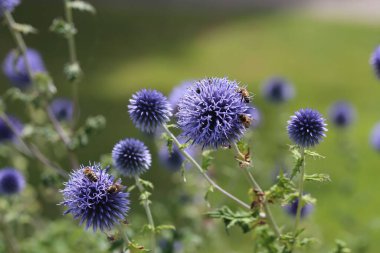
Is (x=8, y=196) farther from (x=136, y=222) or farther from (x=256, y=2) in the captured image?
(x=256, y=2)

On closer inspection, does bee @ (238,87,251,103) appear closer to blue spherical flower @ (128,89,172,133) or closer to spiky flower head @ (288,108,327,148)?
spiky flower head @ (288,108,327,148)

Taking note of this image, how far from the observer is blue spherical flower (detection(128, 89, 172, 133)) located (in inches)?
110

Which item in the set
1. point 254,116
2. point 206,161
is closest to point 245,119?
point 206,161

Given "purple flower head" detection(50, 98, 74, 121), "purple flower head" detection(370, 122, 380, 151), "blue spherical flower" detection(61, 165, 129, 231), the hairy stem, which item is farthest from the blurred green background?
"blue spherical flower" detection(61, 165, 129, 231)

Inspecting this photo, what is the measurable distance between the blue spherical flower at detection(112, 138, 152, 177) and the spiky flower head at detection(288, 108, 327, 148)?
0.71 metres

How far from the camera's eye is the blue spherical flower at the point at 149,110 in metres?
2.79

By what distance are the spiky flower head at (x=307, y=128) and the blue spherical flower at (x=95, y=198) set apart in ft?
2.41

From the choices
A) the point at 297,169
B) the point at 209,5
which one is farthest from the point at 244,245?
the point at 209,5

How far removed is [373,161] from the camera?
290 inches

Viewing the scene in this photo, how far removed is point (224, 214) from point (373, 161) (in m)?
5.36

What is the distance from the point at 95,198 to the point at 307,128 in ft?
2.96

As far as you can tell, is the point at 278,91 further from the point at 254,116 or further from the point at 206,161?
→ the point at 206,161

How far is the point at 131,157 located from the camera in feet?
9.41

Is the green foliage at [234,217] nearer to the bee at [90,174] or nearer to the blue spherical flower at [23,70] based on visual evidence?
the bee at [90,174]
